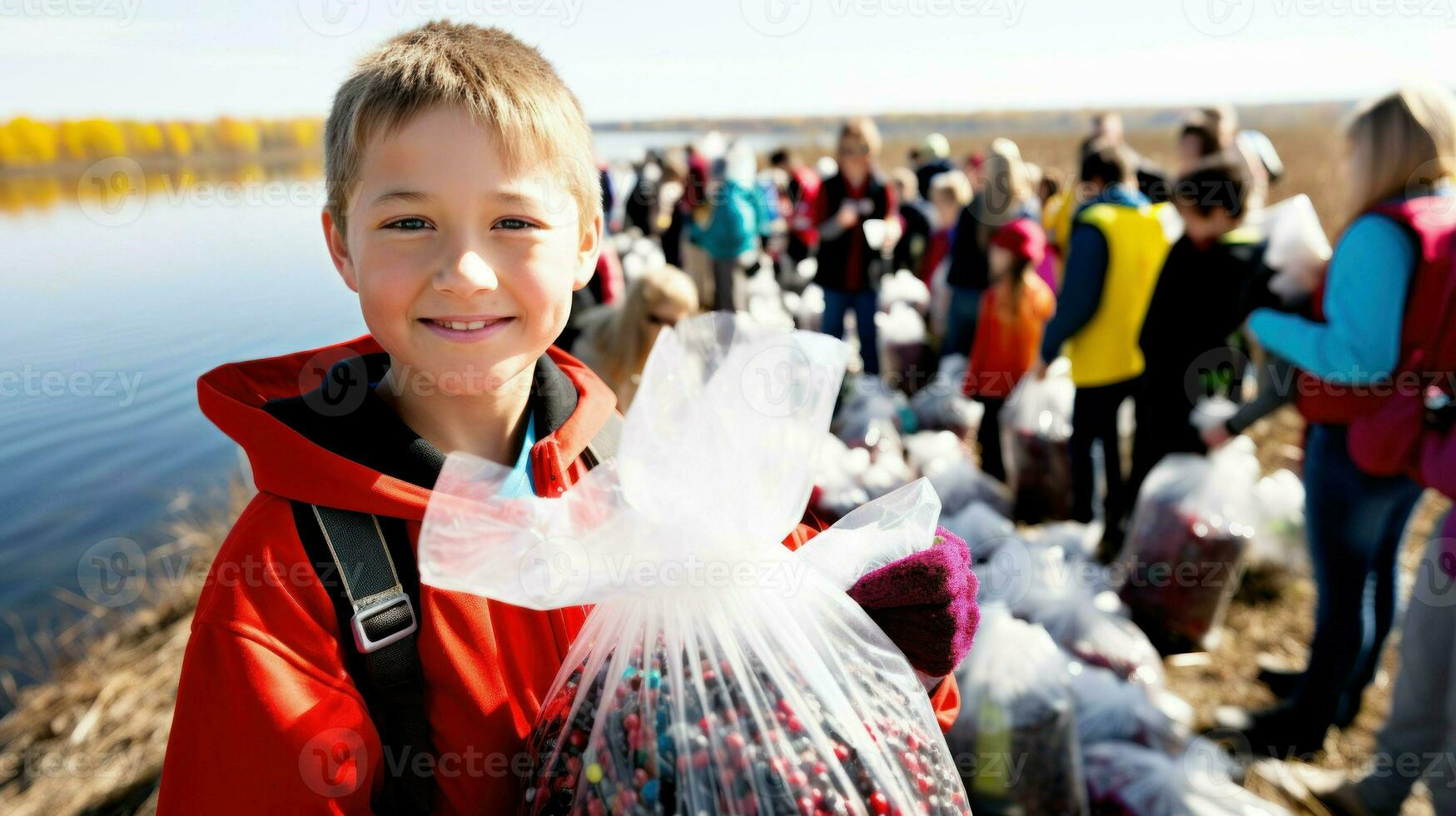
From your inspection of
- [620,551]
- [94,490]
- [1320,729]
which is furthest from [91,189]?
[1320,729]

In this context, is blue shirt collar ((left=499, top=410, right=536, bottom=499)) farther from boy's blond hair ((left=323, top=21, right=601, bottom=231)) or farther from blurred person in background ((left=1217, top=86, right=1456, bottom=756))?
blurred person in background ((left=1217, top=86, right=1456, bottom=756))

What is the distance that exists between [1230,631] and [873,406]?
1.79 meters

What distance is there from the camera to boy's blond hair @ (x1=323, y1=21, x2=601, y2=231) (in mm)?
994

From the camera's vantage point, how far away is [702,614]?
0.86 metres

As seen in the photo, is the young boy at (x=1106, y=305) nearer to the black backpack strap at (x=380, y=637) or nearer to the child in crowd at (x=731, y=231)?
the child in crowd at (x=731, y=231)

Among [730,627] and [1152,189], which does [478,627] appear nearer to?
[730,627]

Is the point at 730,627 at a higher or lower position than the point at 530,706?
higher

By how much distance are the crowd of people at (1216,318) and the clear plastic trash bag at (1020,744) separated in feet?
3.18

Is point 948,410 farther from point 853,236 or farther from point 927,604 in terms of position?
point 927,604

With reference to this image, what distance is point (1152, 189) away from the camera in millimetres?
5125

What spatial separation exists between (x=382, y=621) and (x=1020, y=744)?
1.71 meters

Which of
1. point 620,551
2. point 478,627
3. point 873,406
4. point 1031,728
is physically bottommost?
point 1031,728

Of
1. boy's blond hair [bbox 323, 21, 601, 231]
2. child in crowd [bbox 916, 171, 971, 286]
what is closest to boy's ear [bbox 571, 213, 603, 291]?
boy's blond hair [bbox 323, 21, 601, 231]

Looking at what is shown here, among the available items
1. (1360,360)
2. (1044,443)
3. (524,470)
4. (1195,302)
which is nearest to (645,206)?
(1044,443)
